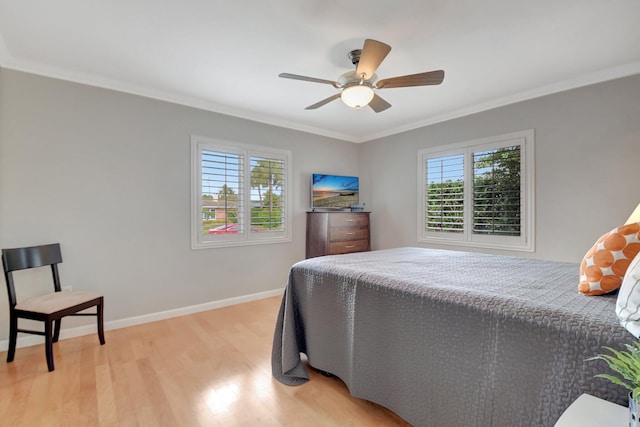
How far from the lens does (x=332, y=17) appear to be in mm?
1922

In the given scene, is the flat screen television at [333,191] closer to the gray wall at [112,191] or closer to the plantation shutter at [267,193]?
the plantation shutter at [267,193]

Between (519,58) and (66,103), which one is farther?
(66,103)

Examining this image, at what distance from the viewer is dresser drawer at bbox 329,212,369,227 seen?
4109 mm

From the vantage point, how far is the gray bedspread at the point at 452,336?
1.04 meters

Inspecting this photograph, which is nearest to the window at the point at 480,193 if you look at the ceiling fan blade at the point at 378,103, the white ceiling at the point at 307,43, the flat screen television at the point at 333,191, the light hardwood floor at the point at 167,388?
the white ceiling at the point at 307,43

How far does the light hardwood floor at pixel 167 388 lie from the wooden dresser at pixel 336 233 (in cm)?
169

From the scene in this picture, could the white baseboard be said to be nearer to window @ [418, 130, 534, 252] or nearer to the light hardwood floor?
the light hardwood floor

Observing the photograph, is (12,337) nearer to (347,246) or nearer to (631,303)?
(347,246)

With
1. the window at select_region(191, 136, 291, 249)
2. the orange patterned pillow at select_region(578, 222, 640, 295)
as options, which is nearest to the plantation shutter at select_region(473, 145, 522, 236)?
the orange patterned pillow at select_region(578, 222, 640, 295)

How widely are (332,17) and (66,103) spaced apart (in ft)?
8.43

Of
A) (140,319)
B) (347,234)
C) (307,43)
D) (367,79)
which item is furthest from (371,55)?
(140,319)

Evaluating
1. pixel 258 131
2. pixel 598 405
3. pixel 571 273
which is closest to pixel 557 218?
Answer: pixel 571 273

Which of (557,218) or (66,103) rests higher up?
(66,103)

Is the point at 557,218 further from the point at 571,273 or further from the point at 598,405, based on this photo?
the point at 598,405
